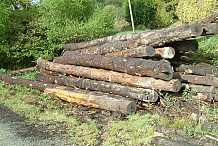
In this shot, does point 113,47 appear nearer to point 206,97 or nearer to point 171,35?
point 171,35

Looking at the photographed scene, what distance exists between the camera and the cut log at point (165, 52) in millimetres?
7688

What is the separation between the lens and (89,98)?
812 cm

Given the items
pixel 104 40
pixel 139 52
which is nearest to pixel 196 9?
pixel 104 40

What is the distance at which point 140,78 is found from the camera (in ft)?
25.3

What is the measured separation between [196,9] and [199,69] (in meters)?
10.1

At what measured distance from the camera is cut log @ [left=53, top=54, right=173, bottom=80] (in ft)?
23.3

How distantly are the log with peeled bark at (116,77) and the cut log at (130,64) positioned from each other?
0.43 feet

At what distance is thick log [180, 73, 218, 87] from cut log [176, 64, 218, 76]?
0.77 feet

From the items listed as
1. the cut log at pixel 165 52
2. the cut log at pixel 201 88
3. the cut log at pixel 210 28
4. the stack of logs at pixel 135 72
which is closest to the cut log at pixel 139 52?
the stack of logs at pixel 135 72

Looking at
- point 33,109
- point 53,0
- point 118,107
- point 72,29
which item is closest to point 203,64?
point 118,107

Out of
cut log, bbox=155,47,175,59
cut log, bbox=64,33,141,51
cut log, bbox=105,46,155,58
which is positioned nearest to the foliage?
cut log, bbox=64,33,141,51

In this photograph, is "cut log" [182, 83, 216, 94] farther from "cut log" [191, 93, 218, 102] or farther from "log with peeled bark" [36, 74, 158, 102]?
"log with peeled bark" [36, 74, 158, 102]

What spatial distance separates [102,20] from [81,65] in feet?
23.9

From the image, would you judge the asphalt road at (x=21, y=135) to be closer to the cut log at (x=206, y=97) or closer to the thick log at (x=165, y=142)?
the thick log at (x=165, y=142)
